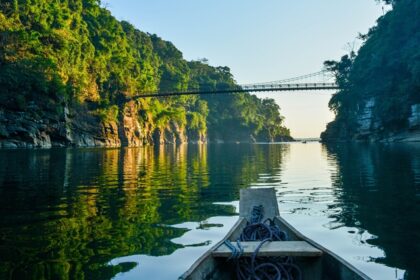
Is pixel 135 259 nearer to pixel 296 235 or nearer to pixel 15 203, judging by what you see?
pixel 296 235

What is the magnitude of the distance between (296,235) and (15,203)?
8.37 meters

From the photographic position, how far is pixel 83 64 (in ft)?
215

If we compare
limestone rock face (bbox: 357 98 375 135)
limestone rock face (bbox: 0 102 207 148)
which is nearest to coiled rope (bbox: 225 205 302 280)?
limestone rock face (bbox: 0 102 207 148)

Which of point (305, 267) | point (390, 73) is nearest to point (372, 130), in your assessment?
point (390, 73)

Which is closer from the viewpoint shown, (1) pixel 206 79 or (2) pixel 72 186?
(2) pixel 72 186

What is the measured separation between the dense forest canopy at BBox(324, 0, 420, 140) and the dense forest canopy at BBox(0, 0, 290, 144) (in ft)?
145

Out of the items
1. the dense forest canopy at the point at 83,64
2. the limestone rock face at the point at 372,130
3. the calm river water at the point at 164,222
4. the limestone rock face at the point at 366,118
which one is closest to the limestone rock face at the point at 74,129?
the dense forest canopy at the point at 83,64

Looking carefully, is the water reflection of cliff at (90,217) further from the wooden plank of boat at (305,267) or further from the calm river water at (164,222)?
the wooden plank of boat at (305,267)

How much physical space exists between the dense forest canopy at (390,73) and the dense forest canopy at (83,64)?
44252 millimetres

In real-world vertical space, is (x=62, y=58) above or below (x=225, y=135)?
above

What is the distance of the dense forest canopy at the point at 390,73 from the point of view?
48.7 m

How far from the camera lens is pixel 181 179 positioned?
16734 mm

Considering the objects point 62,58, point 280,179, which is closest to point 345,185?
point 280,179

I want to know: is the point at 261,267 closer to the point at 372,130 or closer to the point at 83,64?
the point at 372,130
